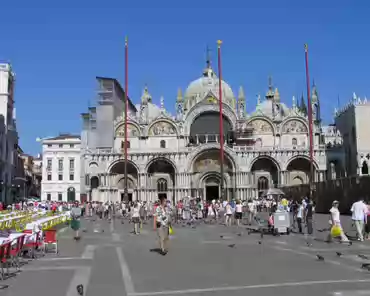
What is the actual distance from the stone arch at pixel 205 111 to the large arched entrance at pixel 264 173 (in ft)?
20.1

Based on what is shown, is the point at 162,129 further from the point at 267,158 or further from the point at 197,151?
the point at 267,158

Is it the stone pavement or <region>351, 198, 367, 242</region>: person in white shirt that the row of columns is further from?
the stone pavement

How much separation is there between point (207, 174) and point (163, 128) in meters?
8.94

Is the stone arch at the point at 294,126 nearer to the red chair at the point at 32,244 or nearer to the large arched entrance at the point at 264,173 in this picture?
the large arched entrance at the point at 264,173

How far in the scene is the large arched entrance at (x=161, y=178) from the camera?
6450 centimetres

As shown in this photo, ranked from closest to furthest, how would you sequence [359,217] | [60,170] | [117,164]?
[359,217]
[117,164]
[60,170]

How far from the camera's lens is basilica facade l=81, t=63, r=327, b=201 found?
6238 cm

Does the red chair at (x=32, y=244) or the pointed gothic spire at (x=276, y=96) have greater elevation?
the pointed gothic spire at (x=276, y=96)

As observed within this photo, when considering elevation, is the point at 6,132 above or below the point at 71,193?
above

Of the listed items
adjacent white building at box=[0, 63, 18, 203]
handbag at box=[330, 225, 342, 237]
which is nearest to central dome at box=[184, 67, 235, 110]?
adjacent white building at box=[0, 63, 18, 203]

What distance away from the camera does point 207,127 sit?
66438mm

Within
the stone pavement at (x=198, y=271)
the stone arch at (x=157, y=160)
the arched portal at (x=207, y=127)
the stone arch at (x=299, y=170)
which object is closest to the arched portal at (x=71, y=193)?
the stone arch at (x=157, y=160)

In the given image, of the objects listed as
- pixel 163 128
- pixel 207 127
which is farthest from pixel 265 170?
pixel 163 128

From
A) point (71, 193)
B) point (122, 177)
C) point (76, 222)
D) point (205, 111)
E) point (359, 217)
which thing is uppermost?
point (205, 111)
